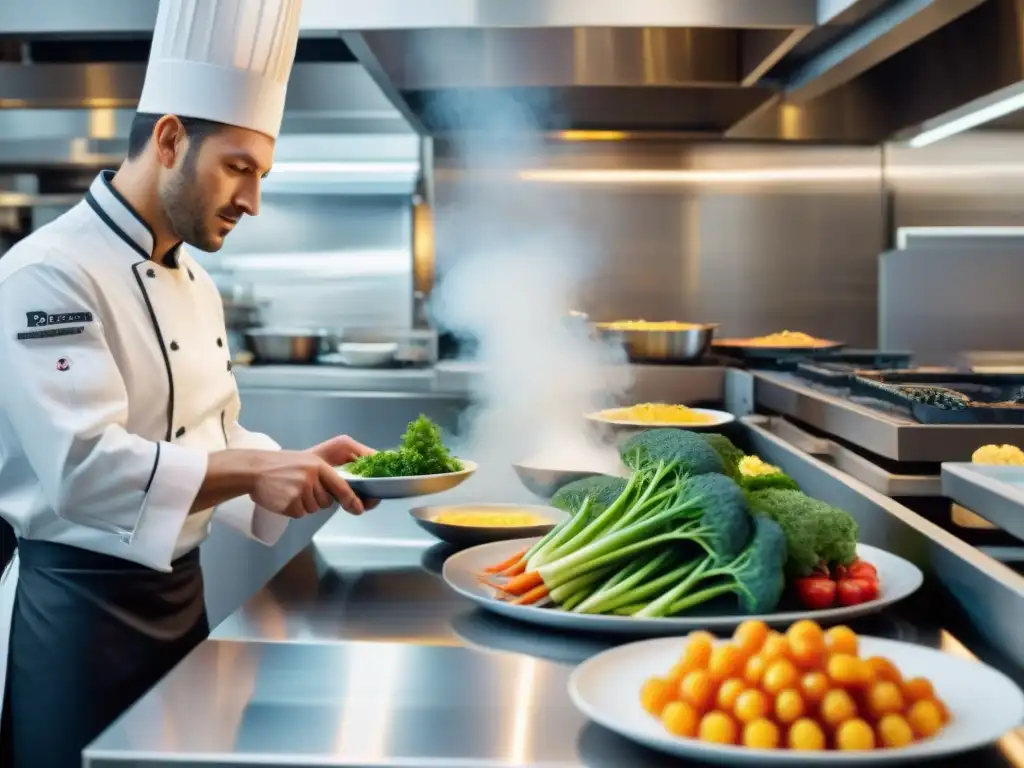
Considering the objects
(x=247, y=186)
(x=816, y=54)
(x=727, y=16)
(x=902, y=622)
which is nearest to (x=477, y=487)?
(x=247, y=186)

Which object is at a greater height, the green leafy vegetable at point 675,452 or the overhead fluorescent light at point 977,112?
the overhead fluorescent light at point 977,112

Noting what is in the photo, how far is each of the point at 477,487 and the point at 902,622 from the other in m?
1.06

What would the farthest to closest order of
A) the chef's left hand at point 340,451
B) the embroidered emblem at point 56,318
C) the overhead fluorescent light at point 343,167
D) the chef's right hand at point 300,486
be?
the overhead fluorescent light at point 343,167 < the chef's left hand at point 340,451 < the embroidered emblem at point 56,318 < the chef's right hand at point 300,486

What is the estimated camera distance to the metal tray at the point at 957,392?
1745mm

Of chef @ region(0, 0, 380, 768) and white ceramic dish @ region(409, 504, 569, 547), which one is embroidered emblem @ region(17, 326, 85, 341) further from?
white ceramic dish @ region(409, 504, 569, 547)

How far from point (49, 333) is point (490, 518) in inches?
28.6

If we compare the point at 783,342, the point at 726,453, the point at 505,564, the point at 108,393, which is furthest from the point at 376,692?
the point at 783,342

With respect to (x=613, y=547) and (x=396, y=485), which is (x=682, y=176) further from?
(x=613, y=547)

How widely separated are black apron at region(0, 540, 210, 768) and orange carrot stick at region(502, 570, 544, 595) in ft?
2.65

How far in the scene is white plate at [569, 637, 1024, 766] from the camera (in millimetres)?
817

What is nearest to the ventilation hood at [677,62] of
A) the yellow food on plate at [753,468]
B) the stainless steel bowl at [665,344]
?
the stainless steel bowl at [665,344]

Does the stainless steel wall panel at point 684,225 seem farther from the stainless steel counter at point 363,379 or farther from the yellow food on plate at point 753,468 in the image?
the yellow food on plate at point 753,468

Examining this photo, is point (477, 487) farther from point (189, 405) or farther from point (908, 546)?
point (908, 546)

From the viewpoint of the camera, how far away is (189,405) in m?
1.92
